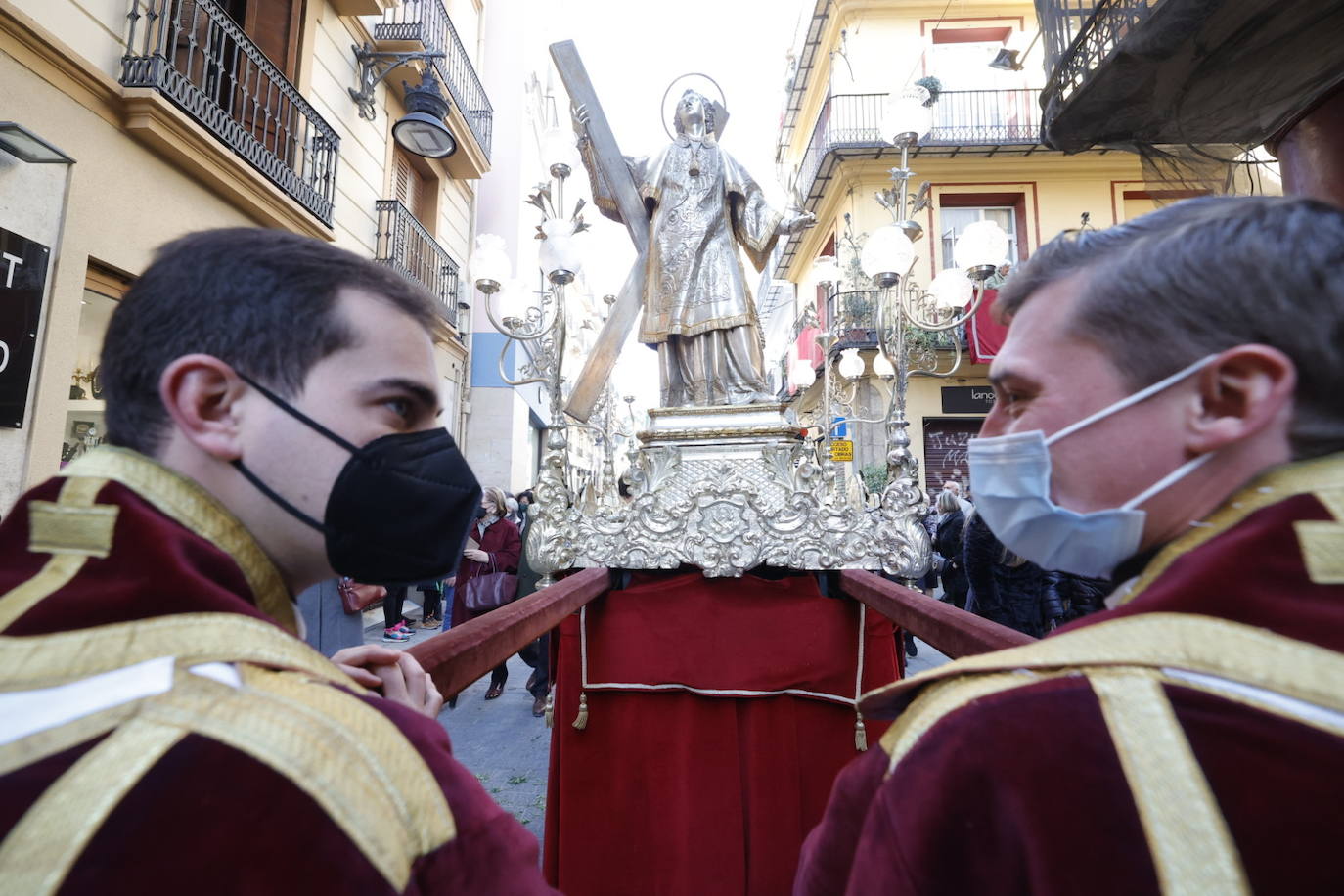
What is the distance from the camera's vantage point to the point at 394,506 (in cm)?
97

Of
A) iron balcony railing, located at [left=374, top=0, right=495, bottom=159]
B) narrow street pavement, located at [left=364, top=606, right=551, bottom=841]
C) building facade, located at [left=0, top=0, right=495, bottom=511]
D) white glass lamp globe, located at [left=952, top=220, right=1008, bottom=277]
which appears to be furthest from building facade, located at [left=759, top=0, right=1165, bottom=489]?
narrow street pavement, located at [left=364, top=606, right=551, bottom=841]

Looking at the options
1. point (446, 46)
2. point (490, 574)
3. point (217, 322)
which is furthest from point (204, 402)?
point (446, 46)

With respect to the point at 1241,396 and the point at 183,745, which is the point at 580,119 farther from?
the point at 183,745

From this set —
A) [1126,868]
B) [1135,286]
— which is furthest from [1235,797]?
[1135,286]

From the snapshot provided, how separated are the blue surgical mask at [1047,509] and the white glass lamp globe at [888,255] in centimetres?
298

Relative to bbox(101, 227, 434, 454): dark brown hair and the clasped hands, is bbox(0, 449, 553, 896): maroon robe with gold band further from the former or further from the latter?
the clasped hands

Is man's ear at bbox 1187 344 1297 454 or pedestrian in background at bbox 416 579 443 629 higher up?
man's ear at bbox 1187 344 1297 454

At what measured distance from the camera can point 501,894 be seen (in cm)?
64

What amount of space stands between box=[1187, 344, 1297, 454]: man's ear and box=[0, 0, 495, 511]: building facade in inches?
40.5

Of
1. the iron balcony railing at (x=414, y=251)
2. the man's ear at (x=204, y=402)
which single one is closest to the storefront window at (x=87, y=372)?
the iron balcony railing at (x=414, y=251)

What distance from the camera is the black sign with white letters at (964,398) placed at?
1391 centimetres

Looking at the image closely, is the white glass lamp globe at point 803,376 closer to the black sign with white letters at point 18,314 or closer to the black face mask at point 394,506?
the black sign with white letters at point 18,314

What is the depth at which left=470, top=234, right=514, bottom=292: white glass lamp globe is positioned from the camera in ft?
13.0

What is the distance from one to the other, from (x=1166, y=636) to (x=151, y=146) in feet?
23.2
